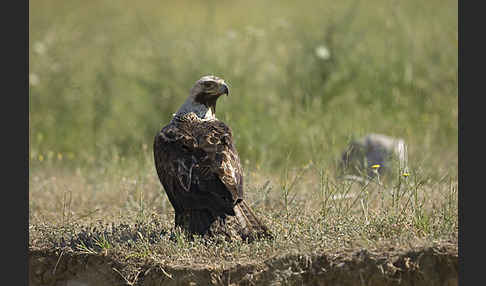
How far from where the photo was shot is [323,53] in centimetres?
987

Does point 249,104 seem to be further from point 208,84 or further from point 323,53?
point 208,84

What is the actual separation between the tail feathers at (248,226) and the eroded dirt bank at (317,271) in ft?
1.46

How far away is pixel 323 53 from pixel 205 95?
4770 millimetres

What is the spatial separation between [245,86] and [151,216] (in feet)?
12.7

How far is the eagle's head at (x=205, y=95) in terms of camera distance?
17.6 feet

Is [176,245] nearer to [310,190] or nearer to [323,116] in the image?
[310,190]

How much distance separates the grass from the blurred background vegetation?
23 mm

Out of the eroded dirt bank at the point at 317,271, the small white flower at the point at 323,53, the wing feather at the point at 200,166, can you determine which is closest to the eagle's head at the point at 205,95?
the wing feather at the point at 200,166

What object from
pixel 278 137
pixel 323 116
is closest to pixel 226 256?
pixel 278 137

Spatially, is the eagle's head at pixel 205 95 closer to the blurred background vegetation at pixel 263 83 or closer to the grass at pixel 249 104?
the grass at pixel 249 104

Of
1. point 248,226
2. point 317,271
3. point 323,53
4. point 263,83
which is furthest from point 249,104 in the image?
point 317,271

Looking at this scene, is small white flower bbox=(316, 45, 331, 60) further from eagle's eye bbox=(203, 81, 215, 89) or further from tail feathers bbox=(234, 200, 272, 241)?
tail feathers bbox=(234, 200, 272, 241)

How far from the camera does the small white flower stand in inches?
388

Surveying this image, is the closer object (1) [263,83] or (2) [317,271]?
(2) [317,271]
